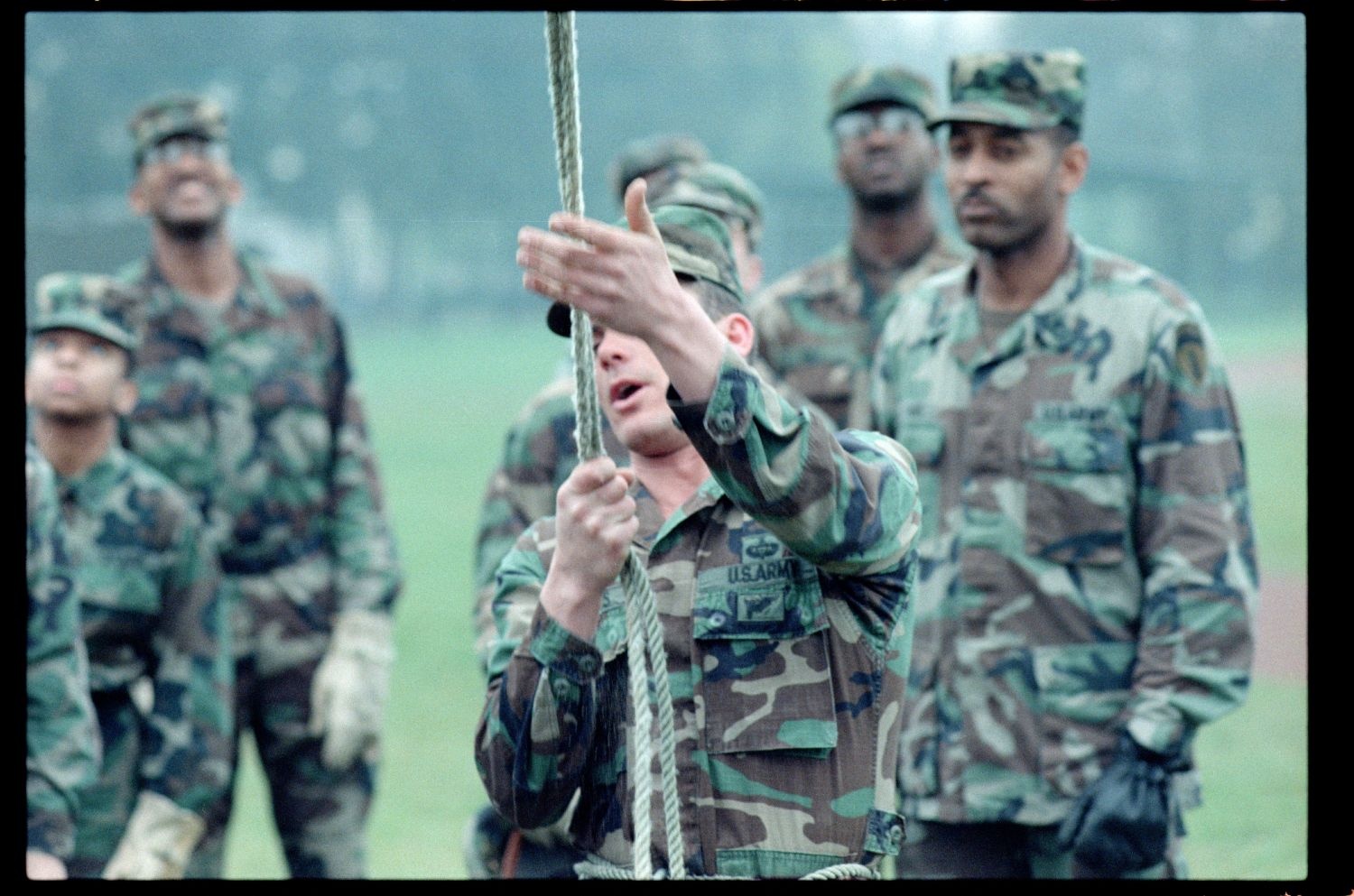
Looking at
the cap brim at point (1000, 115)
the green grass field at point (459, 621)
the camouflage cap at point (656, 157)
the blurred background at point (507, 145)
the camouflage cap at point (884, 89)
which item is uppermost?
the blurred background at point (507, 145)

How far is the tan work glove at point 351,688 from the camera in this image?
6309mm

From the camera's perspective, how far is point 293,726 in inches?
253

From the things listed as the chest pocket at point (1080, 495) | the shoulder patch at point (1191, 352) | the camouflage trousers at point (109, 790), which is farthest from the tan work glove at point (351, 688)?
the shoulder patch at point (1191, 352)

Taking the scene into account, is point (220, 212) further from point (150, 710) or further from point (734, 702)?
point (734, 702)

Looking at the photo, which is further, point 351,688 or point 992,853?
point 351,688

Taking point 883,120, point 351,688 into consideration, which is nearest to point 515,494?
point 351,688

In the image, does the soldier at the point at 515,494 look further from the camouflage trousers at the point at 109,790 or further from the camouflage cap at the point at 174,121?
the camouflage cap at the point at 174,121

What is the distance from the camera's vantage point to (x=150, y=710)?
5.77m

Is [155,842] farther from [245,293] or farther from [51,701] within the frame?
[245,293]

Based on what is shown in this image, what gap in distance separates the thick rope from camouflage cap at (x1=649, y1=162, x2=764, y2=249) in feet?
9.83

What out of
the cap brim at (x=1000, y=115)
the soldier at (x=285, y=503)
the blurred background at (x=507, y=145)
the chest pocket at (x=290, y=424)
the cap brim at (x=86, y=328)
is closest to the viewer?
the cap brim at (x=1000, y=115)

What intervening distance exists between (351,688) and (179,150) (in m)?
1.89

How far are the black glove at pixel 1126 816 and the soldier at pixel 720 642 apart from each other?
1.74 meters

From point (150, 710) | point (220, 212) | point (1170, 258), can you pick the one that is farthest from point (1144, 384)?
point (1170, 258)
